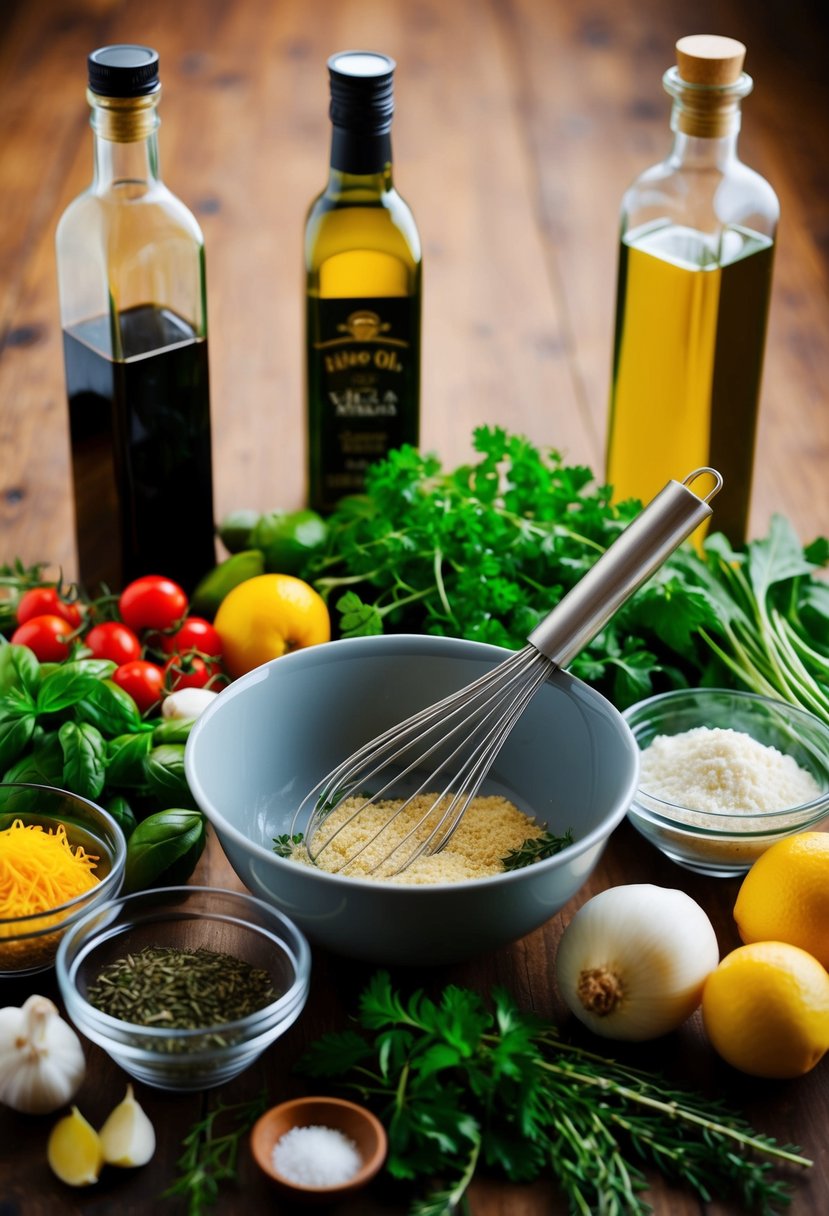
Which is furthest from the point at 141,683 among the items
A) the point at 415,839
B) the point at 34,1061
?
the point at 34,1061

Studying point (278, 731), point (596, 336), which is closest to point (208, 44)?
point (596, 336)

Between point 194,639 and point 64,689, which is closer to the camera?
point 64,689

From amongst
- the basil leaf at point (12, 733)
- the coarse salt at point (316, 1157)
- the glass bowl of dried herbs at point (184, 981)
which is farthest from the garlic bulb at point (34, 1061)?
the basil leaf at point (12, 733)

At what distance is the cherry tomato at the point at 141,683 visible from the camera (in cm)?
110

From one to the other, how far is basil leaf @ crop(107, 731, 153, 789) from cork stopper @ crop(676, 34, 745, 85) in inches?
27.1

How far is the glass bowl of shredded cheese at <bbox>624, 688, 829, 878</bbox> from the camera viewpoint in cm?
96

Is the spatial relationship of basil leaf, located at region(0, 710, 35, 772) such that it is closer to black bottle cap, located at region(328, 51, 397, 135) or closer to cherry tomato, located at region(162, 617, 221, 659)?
cherry tomato, located at region(162, 617, 221, 659)

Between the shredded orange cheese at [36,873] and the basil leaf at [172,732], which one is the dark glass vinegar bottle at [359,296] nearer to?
the basil leaf at [172,732]

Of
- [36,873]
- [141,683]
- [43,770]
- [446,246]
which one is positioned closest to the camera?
[36,873]

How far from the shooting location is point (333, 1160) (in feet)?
2.46

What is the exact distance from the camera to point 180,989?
2.68ft

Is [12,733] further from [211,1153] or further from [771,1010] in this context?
[771,1010]

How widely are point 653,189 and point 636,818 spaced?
0.57 m

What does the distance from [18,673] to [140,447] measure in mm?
256
